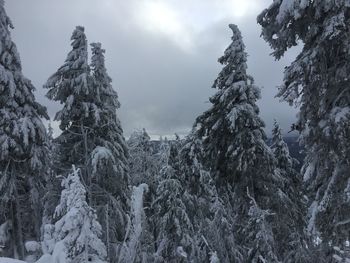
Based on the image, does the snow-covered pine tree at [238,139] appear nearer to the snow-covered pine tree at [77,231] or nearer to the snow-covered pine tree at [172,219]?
the snow-covered pine tree at [172,219]

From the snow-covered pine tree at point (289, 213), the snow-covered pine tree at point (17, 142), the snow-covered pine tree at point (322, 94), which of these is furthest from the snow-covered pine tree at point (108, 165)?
the snow-covered pine tree at point (322, 94)

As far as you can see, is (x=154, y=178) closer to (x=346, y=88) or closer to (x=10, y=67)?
(x=10, y=67)

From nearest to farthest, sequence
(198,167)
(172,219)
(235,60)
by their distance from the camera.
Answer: (235,60), (172,219), (198,167)

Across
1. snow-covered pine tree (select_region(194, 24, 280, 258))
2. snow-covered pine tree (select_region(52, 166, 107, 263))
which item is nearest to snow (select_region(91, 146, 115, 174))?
snow-covered pine tree (select_region(194, 24, 280, 258))

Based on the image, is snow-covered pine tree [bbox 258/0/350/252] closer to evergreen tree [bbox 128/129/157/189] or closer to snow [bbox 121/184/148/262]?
snow [bbox 121/184/148/262]

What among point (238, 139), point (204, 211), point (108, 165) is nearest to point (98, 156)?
point (108, 165)

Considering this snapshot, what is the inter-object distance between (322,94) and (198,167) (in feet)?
50.3

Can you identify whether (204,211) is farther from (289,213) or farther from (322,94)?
(322,94)

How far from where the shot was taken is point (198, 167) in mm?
25328

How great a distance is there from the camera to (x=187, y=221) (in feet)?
80.7

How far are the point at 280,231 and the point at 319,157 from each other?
10408 millimetres

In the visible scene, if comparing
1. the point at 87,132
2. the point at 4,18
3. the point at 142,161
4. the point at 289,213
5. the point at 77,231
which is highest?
the point at 4,18

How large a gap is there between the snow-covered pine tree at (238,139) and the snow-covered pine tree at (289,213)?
1.43m

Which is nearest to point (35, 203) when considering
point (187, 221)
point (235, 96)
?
point (187, 221)
